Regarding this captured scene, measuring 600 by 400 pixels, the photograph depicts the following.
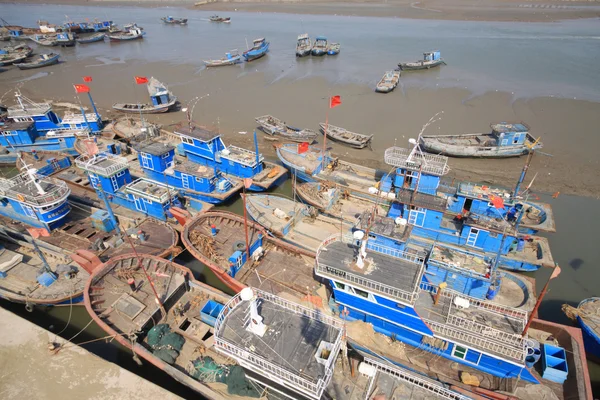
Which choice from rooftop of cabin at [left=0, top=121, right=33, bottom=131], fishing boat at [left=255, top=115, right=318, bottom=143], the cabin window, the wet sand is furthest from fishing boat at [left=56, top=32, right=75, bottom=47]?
the cabin window

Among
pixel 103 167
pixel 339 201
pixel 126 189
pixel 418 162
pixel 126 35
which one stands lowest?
pixel 339 201

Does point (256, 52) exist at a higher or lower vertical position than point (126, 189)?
higher

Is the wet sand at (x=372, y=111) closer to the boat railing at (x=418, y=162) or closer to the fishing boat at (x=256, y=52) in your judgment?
the fishing boat at (x=256, y=52)

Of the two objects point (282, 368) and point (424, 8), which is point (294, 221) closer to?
point (282, 368)

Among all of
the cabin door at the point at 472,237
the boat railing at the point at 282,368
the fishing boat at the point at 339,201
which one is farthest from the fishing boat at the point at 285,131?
the boat railing at the point at 282,368

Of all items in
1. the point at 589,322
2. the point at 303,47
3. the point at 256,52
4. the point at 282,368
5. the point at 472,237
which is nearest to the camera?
the point at 282,368

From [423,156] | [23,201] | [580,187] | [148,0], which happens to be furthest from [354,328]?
[148,0]

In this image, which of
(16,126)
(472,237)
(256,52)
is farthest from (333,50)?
(472,237)

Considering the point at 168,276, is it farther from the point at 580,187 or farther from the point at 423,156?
the point at 580,187
